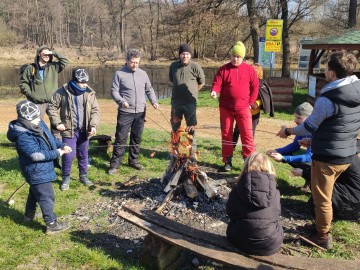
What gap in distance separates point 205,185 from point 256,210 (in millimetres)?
1734

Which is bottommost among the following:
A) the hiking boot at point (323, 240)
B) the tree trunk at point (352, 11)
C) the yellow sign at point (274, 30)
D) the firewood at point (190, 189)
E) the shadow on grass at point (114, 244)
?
the shadow on grass at point (114, 244)

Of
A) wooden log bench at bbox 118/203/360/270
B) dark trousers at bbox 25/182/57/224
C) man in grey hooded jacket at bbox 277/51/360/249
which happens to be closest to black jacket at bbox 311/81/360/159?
man in grey hooded jacket at bbox 277/51/360/249

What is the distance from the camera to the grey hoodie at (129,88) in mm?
5727

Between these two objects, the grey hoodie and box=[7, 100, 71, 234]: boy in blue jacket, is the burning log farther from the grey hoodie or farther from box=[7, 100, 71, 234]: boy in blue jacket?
box=[7, 100, 71, 234]: boy in blue jacket

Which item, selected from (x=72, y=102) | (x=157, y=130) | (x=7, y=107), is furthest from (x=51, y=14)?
(x=72, y=102)

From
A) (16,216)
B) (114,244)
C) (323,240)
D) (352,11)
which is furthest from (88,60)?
(323,240)

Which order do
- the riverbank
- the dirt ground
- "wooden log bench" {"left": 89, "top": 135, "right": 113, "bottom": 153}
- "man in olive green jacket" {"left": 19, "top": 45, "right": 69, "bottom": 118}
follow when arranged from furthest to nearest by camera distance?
the riverbank
the dirt ground
"wooden log bench" {"left": 89, "top": 135, "right": 113, "bottom": 153}
"man in olive green jacket" {"left": 19, "top": 45, "right": 69, "bottom": 118}

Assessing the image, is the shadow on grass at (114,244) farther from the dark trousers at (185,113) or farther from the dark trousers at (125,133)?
the dark trousers at (185,113)

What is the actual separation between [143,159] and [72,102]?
7.16 feet

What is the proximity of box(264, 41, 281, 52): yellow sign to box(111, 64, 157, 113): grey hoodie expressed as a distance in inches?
361

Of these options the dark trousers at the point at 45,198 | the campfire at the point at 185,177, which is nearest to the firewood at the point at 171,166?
the campfire at the point at 185,177

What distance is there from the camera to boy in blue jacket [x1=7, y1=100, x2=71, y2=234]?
372cm

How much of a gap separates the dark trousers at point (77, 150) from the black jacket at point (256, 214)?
2986mm

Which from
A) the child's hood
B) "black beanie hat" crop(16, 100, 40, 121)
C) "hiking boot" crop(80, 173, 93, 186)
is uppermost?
"black beanie hat" crop(16, 100, 40, 121)
